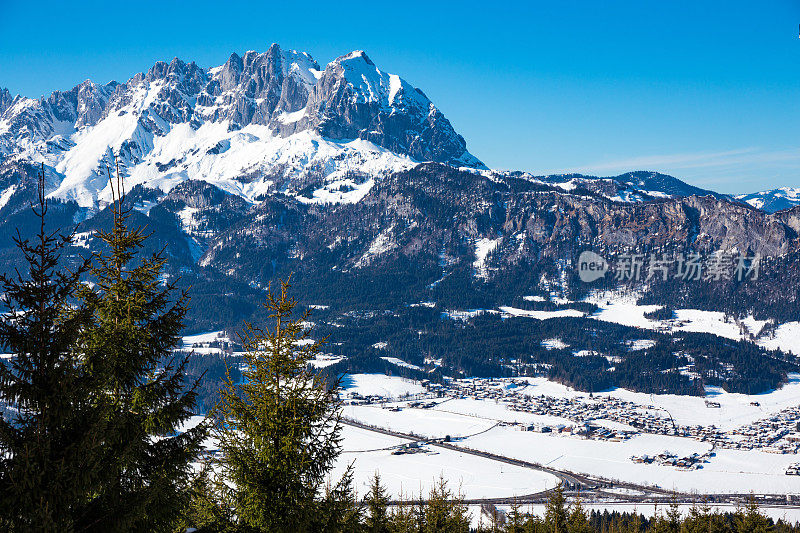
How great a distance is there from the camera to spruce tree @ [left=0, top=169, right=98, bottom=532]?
944 cm

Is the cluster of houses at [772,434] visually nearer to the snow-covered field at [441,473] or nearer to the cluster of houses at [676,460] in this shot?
the cluster of houses at [676,460]

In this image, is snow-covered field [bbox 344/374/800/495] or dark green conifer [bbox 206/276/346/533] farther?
snow-covered field [bbox 344/374/800/495]

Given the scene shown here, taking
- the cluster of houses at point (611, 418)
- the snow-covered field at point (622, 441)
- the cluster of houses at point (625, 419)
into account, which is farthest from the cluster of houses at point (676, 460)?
the cluster of houses at point (625, 419)

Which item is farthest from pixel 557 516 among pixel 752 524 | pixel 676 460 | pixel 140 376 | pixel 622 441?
pixel 622 441

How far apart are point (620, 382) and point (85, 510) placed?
208441 mm

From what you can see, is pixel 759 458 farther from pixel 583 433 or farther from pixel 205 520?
pixel 205 520

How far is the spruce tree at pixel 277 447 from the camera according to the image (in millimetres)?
14852

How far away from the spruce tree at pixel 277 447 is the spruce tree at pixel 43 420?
16.1ft

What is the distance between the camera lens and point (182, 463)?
14.7m

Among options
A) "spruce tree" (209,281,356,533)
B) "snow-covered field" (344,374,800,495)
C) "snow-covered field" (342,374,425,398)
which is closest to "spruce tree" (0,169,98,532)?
"spruce tree" (209,281,356,533)

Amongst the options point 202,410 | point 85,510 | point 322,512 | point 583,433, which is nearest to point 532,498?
point 583,433

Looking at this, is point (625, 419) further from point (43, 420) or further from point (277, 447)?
point (43, 420)

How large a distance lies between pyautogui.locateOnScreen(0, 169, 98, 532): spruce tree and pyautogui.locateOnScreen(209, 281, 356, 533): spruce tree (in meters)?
4.91

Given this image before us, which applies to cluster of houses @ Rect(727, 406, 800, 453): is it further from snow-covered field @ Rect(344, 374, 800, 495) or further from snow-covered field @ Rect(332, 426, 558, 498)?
snow-covered field @ Rect(332, 426, 558, 498)
